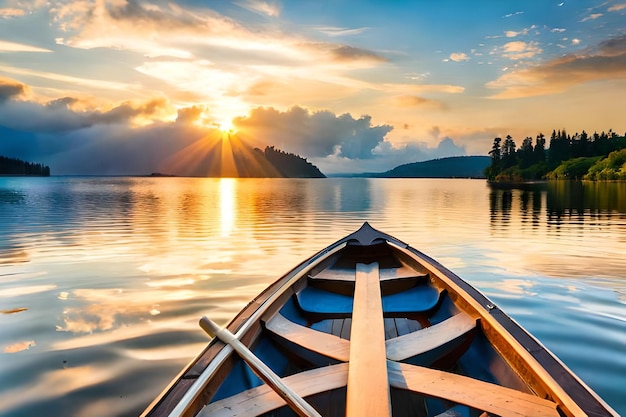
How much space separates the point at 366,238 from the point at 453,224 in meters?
17.0

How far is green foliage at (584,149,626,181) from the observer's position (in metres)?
108

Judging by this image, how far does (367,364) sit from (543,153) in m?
194

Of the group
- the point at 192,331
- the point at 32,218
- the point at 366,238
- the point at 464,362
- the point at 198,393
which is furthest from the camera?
the point at 32,218

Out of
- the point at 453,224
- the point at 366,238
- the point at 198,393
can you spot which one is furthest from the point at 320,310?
the point at 453,224

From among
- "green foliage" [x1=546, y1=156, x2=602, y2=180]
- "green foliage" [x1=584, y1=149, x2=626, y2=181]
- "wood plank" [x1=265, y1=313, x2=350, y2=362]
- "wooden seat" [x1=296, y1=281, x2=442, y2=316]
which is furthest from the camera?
"green foliage" [x1=546, y1=156, x2=602, y2=180]

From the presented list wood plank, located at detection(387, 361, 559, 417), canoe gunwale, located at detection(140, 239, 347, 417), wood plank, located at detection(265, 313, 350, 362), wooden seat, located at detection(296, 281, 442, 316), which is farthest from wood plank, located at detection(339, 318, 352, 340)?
wood plank, located at detection(387, 361, 559, 417)

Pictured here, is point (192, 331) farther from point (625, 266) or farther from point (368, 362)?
point (625, 266)

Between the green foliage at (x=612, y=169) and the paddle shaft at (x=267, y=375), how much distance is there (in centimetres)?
12908

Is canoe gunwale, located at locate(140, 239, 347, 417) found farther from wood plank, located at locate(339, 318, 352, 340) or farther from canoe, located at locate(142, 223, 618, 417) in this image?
wood plank, located at locate(339, 318, 352, 340)

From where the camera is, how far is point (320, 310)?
686 centimetres

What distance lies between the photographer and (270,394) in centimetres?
369

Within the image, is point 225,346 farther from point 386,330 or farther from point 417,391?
point 386,330

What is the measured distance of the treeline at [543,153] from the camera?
158875mm

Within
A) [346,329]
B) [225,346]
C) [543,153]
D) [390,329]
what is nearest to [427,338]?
[390,329]
